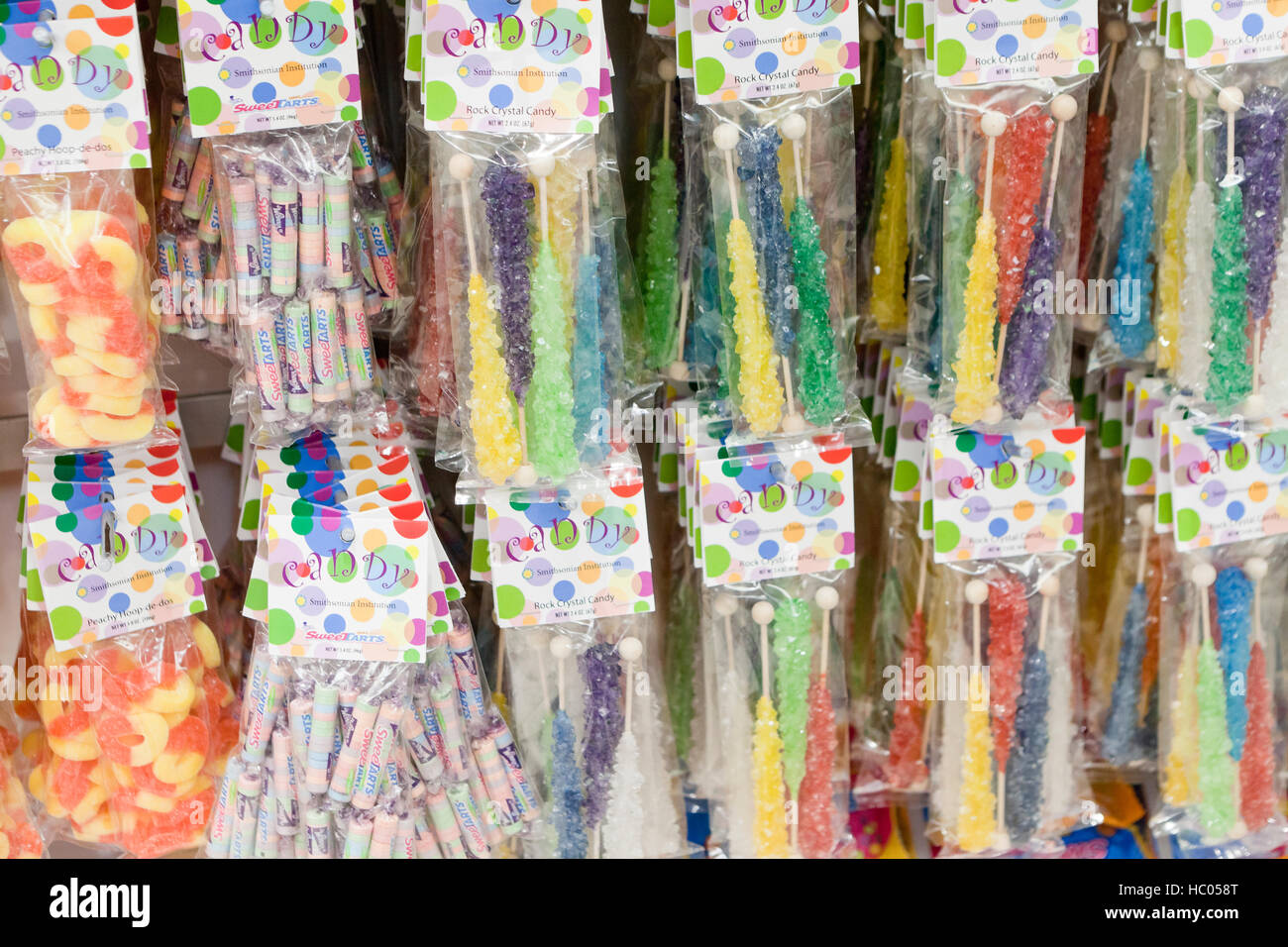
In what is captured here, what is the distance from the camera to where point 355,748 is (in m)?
1.93

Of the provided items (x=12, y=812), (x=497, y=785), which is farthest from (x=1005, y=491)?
(x=12, y=812)

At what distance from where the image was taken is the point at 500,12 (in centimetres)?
175

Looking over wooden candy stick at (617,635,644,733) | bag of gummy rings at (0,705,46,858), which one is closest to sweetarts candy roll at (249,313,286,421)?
wooden candy stick at (617,635,644,733)

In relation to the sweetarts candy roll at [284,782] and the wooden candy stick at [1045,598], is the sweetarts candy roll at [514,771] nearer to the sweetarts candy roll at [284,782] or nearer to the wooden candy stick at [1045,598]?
the sweetarts candy roll at [284,782]

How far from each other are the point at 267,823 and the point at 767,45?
1.54 metres

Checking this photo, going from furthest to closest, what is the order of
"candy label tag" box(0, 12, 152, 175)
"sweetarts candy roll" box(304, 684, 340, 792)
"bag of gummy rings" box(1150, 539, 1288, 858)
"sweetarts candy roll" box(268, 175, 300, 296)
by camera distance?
"bag of gummy rings" box(1150, 539, 1288, 858) < "sweetarts candy roll" box(304, 684, 340, 792) < "sweetarts candy roll" box(268, 175, 300, 296) < "candy label tag" box(0, 12, 152, 175)

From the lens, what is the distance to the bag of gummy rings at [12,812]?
201 centimetres

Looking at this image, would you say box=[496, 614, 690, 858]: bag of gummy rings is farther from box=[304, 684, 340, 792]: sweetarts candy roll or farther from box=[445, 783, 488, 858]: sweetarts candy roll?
box=[304, 684, 340, 792]: sweetarts candy roll

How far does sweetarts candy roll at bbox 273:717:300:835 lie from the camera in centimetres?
198

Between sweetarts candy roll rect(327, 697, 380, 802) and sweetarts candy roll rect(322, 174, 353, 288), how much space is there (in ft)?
2.28

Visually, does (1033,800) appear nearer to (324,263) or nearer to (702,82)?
(702,82)

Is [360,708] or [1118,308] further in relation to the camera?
[1118,308]
